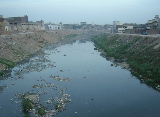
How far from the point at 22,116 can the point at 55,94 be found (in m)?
4.72

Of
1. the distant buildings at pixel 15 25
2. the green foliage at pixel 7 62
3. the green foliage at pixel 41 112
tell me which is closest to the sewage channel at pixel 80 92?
the green foliage at pixel 41 112

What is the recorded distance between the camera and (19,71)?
26.7m

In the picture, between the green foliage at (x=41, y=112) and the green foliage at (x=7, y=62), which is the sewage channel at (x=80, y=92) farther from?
the green foliage at (x=7, y=62)

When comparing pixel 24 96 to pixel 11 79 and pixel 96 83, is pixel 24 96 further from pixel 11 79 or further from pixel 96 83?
pixel 96 83

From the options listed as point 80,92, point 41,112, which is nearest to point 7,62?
point 80,92

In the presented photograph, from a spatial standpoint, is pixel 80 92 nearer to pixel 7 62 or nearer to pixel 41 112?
pixel 41 112

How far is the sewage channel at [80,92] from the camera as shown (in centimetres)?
1489

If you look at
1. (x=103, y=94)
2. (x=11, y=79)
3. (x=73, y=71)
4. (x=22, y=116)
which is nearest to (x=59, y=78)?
(x=73, y=71)

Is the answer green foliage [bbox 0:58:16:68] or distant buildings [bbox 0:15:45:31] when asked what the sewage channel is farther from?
distant buildings [bbox 0:15:45:31]

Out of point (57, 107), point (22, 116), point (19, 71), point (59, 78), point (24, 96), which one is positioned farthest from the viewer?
point (19, 71)

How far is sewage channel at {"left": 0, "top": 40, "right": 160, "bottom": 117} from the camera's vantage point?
14.9 metres

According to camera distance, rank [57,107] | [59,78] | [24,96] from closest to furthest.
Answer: [57,107] < [24,96] < [59,78]

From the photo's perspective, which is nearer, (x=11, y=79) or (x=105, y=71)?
(x=11, y=79)

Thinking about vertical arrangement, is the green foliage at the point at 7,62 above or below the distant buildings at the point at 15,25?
below
